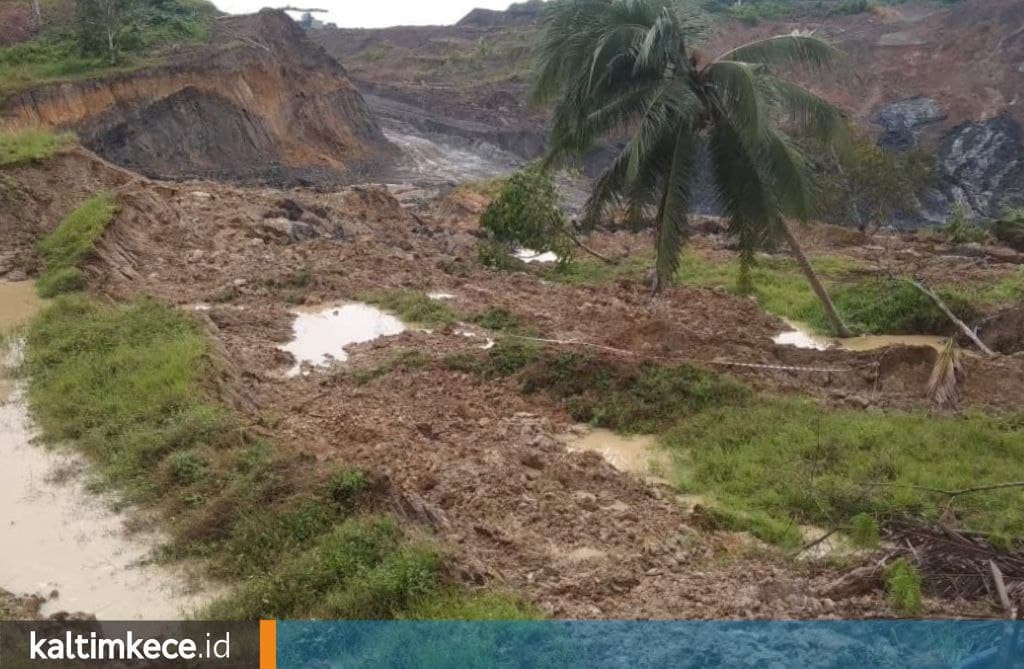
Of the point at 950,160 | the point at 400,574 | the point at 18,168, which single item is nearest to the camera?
the point at 400,574

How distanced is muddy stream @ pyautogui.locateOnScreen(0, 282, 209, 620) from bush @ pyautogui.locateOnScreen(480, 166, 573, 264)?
13.1 metres

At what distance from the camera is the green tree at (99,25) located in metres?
30.2

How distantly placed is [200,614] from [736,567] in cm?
398

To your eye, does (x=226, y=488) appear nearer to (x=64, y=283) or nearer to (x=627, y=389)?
(x=627, y=389)

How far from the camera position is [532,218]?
68.5ft

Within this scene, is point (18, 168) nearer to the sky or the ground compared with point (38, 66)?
nearer to the ground

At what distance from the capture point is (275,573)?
21.3 feet

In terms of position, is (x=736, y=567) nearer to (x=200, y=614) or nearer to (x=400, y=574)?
(x=400, y=574)

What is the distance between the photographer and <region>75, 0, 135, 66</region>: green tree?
99.1 ft

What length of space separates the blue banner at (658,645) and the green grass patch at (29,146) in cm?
1766

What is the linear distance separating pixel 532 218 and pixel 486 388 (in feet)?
31.9

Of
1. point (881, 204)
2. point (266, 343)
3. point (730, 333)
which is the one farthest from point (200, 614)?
point (881, 204)

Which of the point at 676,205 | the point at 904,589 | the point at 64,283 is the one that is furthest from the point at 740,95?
the point at 64,283

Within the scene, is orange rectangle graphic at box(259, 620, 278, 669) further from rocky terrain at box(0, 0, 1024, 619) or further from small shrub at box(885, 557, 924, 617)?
small shrub at box(885, 557, 924, 617)
